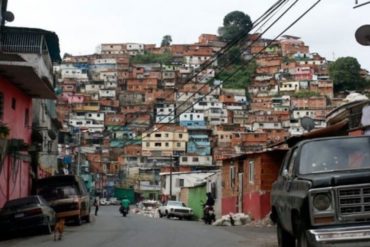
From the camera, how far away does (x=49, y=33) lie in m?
39.4

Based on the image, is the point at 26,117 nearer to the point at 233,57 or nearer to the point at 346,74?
the point at 233,57

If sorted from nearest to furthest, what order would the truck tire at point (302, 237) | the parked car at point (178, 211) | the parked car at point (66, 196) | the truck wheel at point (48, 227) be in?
1. the truck tire at point (302, 237)
2. the truck wheel at point (48, 227)
3. the parked car at point (66, 196)
4. the parked car at point (178, 211)

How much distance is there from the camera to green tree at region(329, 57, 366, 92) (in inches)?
5482

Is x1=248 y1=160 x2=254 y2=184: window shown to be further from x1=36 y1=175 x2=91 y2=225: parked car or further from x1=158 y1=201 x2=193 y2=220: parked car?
x1=158 y1=201 x2=193 y2=220: parked car

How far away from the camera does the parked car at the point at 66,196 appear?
29.0m

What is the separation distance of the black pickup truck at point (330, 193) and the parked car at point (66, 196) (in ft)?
62.2

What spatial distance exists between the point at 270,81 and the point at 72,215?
5744 inches

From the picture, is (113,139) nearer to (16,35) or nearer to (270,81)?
(270,81)

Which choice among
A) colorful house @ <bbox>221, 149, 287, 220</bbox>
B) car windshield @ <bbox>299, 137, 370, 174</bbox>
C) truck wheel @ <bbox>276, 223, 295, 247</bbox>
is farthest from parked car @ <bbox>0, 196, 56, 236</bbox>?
car windshield @ <bbox>299, 137, 370, 174</bbox>

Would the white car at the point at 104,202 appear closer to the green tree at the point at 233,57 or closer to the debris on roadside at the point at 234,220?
the green tree at the point at 233,57

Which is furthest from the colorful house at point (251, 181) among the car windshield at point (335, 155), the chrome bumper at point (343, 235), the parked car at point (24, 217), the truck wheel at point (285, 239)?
the chrome bumper at point (343, 235)

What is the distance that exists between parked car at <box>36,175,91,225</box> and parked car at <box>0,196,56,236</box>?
4.90 m

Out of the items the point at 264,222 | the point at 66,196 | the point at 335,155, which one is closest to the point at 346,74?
the point at 264,222

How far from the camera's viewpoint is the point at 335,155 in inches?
421
